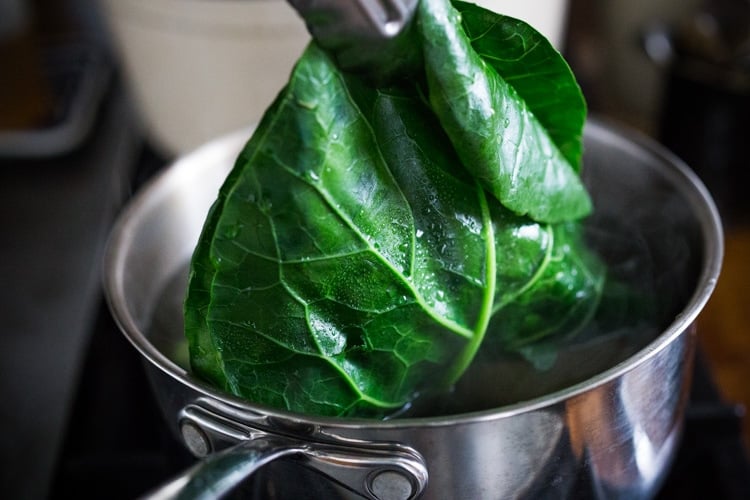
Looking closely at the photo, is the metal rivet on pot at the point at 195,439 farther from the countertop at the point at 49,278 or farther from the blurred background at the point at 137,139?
the countertop at the point at 49,278

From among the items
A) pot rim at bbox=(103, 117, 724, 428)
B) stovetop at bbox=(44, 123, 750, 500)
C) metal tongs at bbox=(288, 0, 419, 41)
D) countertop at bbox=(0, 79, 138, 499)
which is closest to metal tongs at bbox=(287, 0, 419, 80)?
metal tongs at bbox=(288, 0, 419, 41)

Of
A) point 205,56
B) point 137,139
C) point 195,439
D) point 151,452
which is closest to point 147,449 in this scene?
point 151,452

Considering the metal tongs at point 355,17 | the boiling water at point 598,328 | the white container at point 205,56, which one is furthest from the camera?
the white container at point 205,56

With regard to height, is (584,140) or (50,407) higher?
(584,140)

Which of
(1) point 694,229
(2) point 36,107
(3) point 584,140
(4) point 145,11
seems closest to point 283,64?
(4) point 145,11

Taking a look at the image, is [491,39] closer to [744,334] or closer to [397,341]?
[397,341]

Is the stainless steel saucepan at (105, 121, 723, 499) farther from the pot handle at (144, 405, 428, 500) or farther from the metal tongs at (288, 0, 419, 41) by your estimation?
the metal tongs at (288, 0, 419, 41)

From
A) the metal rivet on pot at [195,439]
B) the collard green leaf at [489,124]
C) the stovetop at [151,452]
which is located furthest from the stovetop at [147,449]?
the collard green leaf at [489,124]

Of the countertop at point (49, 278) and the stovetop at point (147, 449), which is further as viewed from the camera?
the countertop at point (49, 278)
